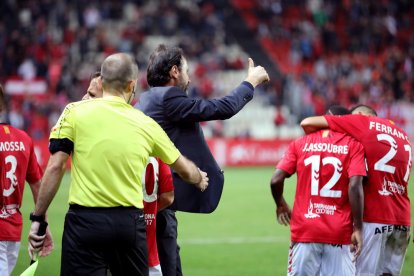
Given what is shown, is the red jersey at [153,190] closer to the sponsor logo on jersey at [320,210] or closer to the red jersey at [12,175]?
the red jersey at [12,175]

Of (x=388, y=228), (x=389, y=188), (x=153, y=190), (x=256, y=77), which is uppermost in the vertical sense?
(x=256, y=77)

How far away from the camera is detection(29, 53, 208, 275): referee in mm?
5262

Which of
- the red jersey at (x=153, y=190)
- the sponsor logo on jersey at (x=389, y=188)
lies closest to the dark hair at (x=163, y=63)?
the red jersey at (x=153, y=190)

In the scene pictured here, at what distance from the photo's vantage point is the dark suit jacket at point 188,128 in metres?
6.27

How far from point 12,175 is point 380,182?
10.6 feet

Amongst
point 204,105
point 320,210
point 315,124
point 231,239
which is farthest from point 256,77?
point 231,239

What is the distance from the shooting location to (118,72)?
5.40m

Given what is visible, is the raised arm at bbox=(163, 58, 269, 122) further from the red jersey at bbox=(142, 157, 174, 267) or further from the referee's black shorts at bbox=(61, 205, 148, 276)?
the referee's black shorts at bbox=(61, 205, 148, 276)

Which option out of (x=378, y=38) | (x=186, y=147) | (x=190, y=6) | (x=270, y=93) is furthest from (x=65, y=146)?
(x=378, y=38)

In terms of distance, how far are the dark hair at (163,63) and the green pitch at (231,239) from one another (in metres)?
4.76

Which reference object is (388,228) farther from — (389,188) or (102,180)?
(102,180)

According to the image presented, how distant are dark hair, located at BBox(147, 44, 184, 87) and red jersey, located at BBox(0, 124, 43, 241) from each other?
129 cm

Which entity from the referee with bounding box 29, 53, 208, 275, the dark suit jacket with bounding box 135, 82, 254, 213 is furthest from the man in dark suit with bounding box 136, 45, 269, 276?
the referee with bounding box 29, 53, 208, 275

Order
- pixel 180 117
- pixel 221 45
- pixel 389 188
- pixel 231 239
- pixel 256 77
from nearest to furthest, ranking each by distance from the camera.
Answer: pixel 180 117 → pixel 256 77 → pixel 389 188 → pixel 231 239 → pixel 221 45
